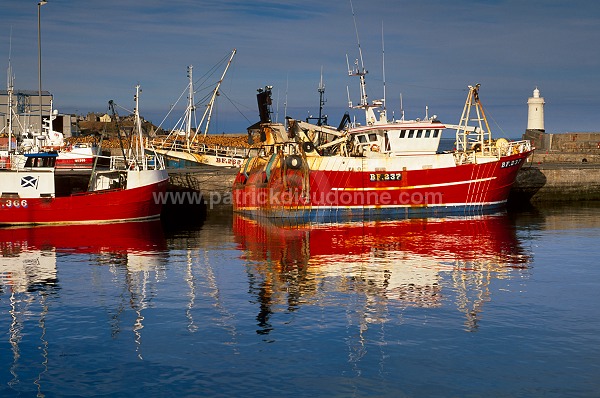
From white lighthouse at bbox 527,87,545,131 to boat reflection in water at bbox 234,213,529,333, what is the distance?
24617mm

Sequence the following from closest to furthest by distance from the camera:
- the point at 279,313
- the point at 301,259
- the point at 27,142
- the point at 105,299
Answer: the point at 279,313 → the point at 105,299 → the point at 301,259 → the point at 27,142

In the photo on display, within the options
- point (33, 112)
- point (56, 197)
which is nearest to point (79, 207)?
point (56, 197)

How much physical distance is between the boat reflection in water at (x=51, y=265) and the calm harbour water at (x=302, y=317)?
0.27 ft

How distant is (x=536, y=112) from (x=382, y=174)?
2627 cm

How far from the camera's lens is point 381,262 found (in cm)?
2591

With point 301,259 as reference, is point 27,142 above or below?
above

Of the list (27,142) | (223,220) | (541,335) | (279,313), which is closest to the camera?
(541,335)

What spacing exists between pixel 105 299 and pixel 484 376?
11.0 metres

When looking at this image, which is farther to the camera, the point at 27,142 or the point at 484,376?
the point at 27,142

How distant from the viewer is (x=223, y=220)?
136 ft

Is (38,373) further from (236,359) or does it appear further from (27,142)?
(27,142)

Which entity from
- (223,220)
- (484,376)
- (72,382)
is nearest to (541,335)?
(484,376)

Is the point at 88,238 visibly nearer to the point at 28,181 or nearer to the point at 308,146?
the point at 28,181

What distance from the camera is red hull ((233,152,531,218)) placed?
1564 inches
